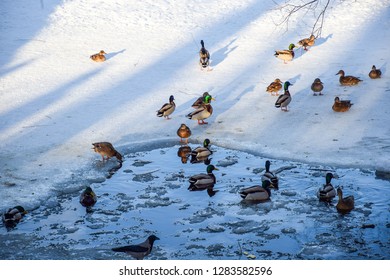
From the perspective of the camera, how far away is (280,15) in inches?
934

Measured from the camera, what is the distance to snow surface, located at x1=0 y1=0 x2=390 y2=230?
13.7 m

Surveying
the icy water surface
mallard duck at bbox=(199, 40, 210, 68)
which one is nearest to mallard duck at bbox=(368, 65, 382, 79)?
mallard duck at bbox=(199, 40, 210, 68)

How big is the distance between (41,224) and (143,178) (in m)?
2.56

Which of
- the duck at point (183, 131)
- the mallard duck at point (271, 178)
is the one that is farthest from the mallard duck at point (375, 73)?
the mallard duck at point (271, 178)

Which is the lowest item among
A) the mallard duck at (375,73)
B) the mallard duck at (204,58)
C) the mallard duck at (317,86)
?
the mallard duck at (317,86)

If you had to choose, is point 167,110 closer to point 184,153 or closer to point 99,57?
point 184,153

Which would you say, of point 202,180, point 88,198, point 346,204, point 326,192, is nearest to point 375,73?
point 326,192

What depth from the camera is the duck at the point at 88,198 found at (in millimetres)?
11219

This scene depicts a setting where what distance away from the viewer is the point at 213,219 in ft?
35.0

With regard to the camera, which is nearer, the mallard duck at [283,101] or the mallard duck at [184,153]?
the mallard duck at [184,153]

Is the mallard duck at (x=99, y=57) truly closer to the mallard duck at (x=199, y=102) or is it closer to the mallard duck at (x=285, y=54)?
the mallard duck at (x=199, y=102)

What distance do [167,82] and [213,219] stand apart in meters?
8.37

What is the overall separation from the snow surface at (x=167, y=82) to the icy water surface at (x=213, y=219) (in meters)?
0.81

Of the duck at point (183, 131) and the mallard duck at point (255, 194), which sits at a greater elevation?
the duck at point (183, 131)
